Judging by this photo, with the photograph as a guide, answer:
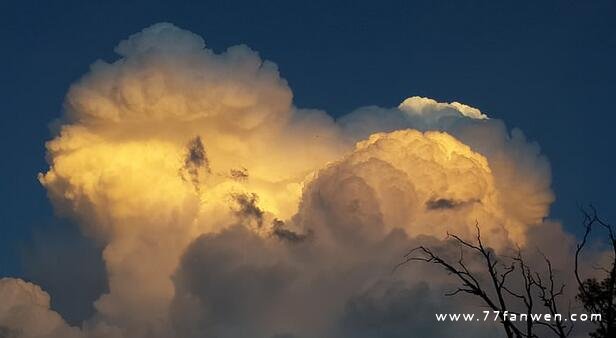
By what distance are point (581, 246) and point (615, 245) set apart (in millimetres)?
2640

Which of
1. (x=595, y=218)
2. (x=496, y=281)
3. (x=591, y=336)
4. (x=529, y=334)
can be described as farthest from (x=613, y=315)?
(x=591, y=336)

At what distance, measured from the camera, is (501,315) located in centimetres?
2075

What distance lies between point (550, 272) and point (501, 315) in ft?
12.7

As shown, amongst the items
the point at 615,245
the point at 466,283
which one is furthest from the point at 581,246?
the point at 466,283

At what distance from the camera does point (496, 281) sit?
22109 mm

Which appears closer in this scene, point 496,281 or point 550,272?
point 496,281

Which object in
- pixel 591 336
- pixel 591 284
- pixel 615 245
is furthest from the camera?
pixel 591 336

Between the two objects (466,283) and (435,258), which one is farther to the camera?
(435,258)

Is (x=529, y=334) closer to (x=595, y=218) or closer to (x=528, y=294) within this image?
(x=528, y=294)

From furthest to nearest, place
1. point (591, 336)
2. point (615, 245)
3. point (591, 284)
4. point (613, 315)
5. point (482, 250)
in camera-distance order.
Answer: point (591, 336)
point (591, 284)
point (482, 250)
point (615, 245)
point (613, 315)

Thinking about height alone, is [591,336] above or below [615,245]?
above

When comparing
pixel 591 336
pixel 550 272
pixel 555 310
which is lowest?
pixel 555 310

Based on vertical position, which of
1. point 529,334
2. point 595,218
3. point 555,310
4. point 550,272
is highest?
point 595,218

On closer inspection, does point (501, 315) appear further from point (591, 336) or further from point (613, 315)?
point (591, 336)
